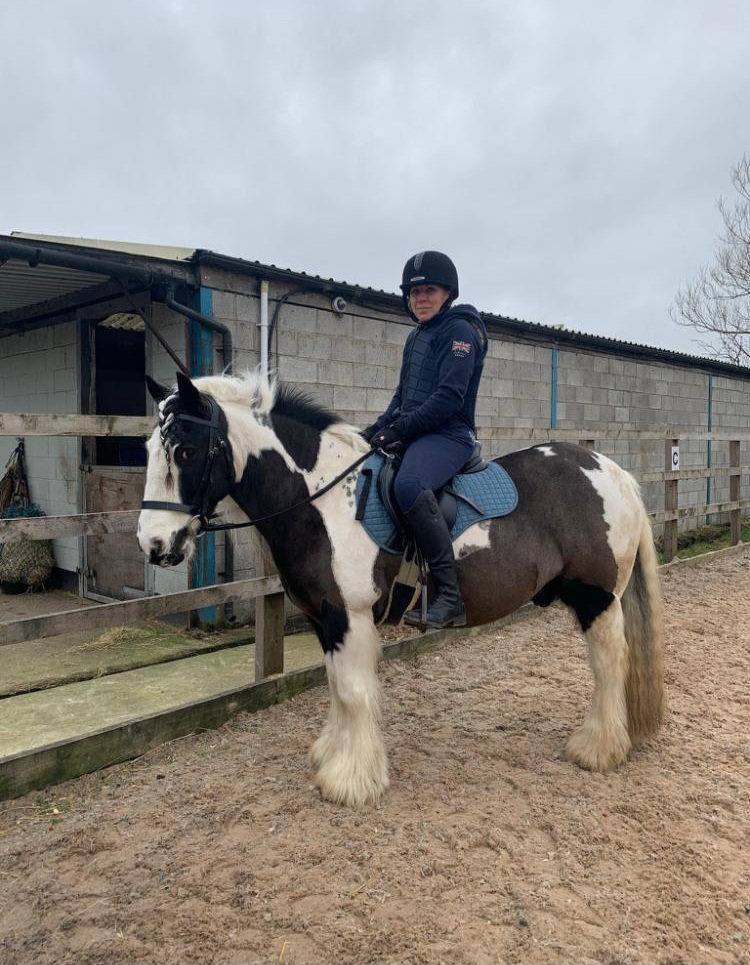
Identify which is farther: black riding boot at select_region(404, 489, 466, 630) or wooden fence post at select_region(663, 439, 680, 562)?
wooden fence post at select_region(663, 439, 680, 562)

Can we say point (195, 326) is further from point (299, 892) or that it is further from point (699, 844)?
point (699, 844)

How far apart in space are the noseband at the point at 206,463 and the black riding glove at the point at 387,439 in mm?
639

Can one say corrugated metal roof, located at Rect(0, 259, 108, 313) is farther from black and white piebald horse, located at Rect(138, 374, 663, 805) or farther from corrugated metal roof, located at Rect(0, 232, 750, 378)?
black and white piebald horse, located at Rect(138, 374, 663, 805)

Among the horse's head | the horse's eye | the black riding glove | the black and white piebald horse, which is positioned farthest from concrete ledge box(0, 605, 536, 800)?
the black riding glove

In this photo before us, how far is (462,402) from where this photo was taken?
108 inches

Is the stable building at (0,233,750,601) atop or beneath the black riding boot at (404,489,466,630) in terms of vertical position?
atop

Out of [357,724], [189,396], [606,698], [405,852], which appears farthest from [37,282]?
[606,698]

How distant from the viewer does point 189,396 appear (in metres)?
2.44

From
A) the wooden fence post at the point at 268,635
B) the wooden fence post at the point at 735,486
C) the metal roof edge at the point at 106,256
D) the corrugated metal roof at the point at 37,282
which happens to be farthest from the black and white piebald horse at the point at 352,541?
the wooden fence post at the point at 735,486

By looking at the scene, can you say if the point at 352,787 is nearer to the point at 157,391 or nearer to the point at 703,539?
the point at 157,391

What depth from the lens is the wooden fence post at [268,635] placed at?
3.70m

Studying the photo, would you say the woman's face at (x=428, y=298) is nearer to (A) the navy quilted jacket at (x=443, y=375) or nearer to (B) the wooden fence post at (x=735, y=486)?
(A) the navy quilted jacket at (x=443, y=375)

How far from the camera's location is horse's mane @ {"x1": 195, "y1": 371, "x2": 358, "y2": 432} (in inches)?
106

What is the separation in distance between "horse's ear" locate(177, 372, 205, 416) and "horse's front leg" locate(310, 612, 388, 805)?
3.43 feet
